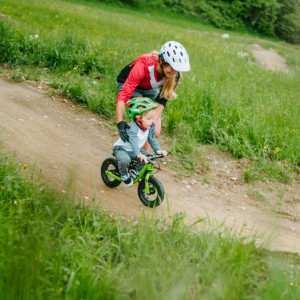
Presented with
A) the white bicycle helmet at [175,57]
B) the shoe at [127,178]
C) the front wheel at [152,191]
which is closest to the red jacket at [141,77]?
the white bicycle helmet at [175,57]

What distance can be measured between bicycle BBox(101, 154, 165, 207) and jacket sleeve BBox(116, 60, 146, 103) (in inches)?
32.9

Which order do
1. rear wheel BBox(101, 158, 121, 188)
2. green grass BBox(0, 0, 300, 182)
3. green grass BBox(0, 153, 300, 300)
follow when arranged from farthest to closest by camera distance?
green grass BBox(0, 0, 300, 182), rear wheel BBox(101, 158, 121, 188), green grass BBox(0, 153, 300, 300)

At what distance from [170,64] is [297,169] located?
3.32m

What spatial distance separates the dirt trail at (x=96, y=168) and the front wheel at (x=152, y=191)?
0.10 metres

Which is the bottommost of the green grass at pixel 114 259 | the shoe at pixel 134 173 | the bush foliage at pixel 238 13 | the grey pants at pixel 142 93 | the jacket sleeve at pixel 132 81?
the shoe at pixel 134 173

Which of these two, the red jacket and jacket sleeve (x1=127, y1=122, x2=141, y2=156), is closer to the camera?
jacket sleeve (x1=127, y1=122, x2=141, y2=156)

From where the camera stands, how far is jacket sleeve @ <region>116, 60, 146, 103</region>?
14.6ft

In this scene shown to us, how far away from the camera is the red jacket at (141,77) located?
4473 millimetres

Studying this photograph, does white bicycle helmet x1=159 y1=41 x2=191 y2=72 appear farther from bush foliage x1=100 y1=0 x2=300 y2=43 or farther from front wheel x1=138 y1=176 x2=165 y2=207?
bush foliage x1=100 y1=0 x2=300 y2=43

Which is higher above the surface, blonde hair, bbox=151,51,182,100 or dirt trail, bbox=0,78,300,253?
blonde hair, bbox=151,51,182,100

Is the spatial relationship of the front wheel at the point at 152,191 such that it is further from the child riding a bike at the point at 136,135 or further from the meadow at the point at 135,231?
the meadow at the point at 135,231

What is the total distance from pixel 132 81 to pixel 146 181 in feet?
4.38

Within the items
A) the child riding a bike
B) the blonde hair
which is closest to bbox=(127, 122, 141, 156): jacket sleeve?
the child riding a bike

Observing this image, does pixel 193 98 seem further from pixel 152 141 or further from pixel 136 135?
pixel 136 135
